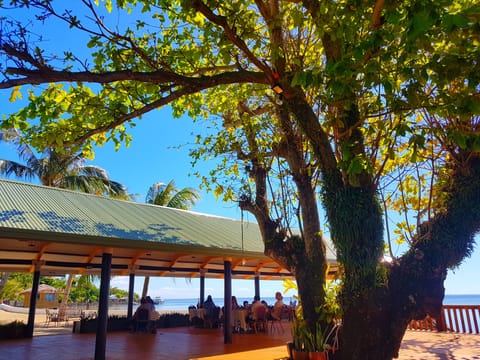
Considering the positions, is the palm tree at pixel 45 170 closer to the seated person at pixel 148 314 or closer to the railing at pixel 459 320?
the seated person at pixel 148 314

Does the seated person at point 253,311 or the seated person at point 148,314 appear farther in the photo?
the seated person at point 148,314

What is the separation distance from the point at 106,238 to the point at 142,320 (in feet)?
22.6

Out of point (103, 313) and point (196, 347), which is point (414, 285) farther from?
point (196, 347)

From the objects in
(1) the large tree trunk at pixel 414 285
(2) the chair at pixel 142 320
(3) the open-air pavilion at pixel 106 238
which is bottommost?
(2) the chair at pixel 142 320

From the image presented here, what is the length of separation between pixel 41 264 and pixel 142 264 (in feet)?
11.9

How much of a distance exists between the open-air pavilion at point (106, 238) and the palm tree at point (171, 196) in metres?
6.94

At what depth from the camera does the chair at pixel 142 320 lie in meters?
14.1

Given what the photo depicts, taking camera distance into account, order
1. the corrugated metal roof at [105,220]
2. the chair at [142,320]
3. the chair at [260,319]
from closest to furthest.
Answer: the corrugated metal roof at [105,220]
the chair at [260,319]
the chair at [142,320]

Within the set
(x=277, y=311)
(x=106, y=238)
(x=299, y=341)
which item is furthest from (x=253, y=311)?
(x=299, y=341)

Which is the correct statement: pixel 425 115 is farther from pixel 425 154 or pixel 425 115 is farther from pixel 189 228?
pixel 189 228

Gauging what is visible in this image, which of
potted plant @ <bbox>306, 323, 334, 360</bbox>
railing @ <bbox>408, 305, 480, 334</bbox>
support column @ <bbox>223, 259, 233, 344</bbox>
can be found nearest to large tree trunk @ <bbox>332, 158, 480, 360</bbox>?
potted plant @ <bbox>306, 323, 334, 360</bbox>

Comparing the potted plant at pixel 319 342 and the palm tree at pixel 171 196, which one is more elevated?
the palm tree at pixel 171 196

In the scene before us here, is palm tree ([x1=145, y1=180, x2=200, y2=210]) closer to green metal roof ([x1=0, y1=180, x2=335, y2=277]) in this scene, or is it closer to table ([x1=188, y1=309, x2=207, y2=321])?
green metal roof ([x1=0, y1=180, x2=335, y2=277])

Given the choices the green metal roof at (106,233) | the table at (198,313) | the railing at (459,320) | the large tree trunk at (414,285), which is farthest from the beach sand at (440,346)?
the table at (198,313)
